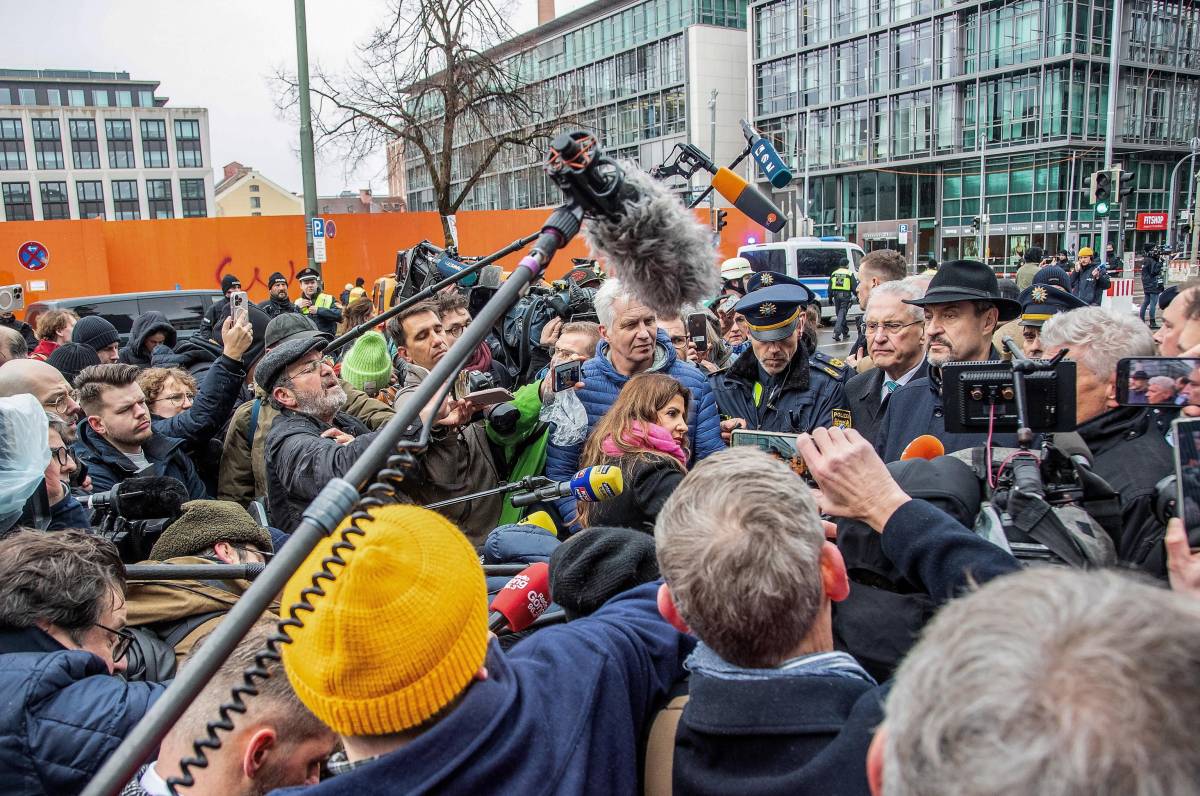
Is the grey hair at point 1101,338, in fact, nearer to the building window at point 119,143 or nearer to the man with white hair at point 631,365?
the man with white hair at point 631,365

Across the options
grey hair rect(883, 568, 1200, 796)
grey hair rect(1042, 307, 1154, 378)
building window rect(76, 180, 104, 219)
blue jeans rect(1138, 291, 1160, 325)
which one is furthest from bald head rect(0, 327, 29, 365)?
building window rect(76, 180, 104, 219)

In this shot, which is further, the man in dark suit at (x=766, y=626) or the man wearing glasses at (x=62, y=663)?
the man wearing glasses at (x=62, y=663)

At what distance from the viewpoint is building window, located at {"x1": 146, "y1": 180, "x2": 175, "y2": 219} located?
A: 78.8 m

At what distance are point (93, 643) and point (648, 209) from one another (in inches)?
70.7

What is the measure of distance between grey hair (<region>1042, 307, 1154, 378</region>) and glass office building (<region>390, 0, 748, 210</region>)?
140 ft

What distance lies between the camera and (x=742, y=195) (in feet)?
6.68

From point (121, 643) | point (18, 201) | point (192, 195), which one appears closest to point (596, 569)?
point (121, 643)

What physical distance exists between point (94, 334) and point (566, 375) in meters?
4.43

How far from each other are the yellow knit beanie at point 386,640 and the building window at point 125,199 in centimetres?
9065

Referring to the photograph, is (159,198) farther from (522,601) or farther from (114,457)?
(522,601)

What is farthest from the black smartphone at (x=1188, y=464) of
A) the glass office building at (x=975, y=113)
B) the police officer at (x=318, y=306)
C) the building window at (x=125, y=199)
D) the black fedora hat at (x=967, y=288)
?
the building window at (x=125, y=199)

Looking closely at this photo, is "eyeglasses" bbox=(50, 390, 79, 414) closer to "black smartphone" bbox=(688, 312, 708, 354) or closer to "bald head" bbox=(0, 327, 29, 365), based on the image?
"bald head" bbox=(0, 327, 29, 365)

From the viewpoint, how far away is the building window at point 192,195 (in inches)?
3137

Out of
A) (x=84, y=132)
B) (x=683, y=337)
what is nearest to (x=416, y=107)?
(x=683, y=337)
